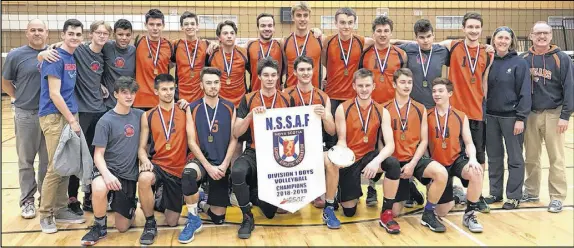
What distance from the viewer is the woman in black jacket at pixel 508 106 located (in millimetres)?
4898

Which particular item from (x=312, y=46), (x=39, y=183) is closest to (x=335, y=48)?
(x=312, y=46)

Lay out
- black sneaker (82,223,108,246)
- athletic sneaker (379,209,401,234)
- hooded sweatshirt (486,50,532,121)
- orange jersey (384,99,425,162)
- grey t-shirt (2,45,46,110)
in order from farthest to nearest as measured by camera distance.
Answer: hooded sweatshirt (486,50,532,121) < grey t-shirt (2,45,46,110) < orange jersey (384,99,425,162) < athletic sneaker (379,209,401,234) < black sneaker (82,223,108,246)

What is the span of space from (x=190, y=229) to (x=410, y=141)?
212 cm

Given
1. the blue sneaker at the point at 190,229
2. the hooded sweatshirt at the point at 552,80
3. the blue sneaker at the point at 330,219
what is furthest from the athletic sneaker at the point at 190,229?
the hooded sweatshirt at the point at 552,80

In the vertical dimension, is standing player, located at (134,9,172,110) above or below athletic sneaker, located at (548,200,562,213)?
above

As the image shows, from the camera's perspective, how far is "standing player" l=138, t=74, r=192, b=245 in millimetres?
4273

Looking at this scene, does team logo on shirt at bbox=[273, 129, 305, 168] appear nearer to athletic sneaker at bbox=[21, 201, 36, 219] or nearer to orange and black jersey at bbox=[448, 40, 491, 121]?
orange and black jersey at bbox=[448, 40, 491, 121]

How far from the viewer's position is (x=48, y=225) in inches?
172

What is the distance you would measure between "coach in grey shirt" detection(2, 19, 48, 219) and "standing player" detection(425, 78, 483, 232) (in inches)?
147

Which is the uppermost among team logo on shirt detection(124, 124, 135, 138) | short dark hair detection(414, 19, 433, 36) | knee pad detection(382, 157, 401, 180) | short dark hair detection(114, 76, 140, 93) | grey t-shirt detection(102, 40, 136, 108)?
short dark hair detection(414, 19, 433, 36)

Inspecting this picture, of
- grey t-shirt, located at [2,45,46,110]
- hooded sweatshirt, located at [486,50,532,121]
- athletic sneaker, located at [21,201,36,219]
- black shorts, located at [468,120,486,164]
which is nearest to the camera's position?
grey t-shirt, located at [2,45,46,110]

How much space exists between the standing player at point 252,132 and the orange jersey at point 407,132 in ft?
3.38

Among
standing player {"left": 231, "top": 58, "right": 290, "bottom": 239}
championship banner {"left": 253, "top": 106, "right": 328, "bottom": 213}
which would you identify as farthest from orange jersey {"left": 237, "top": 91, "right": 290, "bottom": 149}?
championship banner {"left": 253, "top": 106, "right": 328, "bottom": 213}

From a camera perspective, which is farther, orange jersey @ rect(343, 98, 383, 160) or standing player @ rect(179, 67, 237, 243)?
orange jersey @ rect(343, 98, 383, 160)
